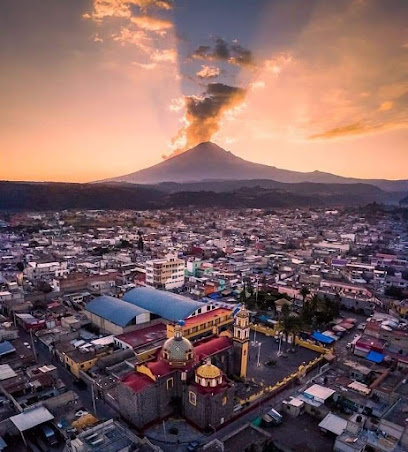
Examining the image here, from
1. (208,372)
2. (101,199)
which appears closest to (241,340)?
(208,372)

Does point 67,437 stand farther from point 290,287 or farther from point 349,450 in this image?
point 290,287

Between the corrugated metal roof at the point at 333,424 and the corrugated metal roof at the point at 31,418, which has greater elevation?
the corrugated metal roof at the point at 31,418

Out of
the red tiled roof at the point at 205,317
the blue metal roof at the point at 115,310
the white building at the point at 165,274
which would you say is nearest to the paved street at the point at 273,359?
the red tiled roof at the point at 205,317

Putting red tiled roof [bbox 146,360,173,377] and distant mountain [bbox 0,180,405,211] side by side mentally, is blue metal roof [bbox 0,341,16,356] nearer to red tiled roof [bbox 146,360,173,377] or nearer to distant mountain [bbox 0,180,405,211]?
red tiled roof [bbox 146,360,173,377]

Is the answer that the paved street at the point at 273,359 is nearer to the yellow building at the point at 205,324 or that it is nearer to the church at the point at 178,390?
the yellow building at the point at 205,324

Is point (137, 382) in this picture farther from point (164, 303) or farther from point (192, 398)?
point (164, 303)

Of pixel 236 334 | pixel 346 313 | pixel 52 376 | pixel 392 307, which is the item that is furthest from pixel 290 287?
pixel 52 376
